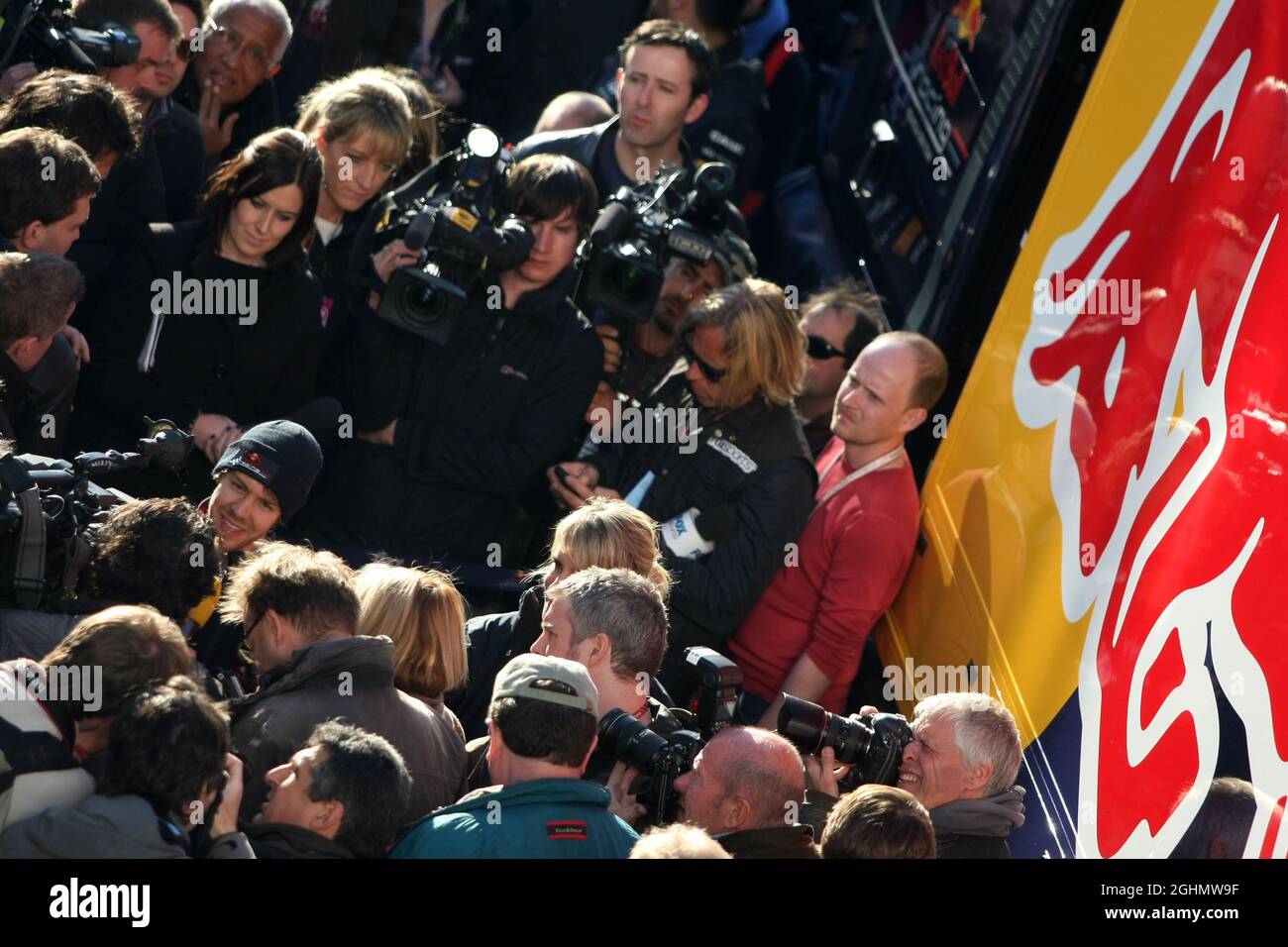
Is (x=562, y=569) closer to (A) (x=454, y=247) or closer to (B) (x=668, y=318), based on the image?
(A) (x=454, y=247)

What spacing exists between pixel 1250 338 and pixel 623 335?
262 centimetres

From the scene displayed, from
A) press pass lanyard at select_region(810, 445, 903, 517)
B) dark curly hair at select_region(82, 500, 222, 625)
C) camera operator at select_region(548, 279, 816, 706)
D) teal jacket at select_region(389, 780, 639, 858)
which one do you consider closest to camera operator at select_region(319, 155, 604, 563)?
camera operator at select_region(548, 279, 816, 706)

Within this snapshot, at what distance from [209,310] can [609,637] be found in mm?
1927

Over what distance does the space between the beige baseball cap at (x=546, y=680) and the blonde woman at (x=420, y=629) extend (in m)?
0.51

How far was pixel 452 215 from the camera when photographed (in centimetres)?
528

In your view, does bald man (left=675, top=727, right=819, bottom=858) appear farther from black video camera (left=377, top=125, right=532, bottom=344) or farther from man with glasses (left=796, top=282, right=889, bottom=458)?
man with glasses (left=796, top=282, right=889, bottom=458)

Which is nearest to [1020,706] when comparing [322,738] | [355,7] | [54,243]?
[322,738]

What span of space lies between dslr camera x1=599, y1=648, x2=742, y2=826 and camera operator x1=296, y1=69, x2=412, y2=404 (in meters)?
2.13

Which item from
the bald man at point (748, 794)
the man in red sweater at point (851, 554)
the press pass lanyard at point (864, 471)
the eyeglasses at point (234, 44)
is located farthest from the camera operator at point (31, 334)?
the press pass lanyard at point (864, 471)

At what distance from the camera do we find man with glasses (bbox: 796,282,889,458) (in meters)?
6.02

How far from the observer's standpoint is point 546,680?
3555 mm

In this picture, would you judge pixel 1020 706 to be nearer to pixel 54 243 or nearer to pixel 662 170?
pixel 662 170

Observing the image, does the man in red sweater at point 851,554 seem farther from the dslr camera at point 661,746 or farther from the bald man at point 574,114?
the bald man at point 574,114

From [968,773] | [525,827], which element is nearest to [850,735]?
[968,773]
